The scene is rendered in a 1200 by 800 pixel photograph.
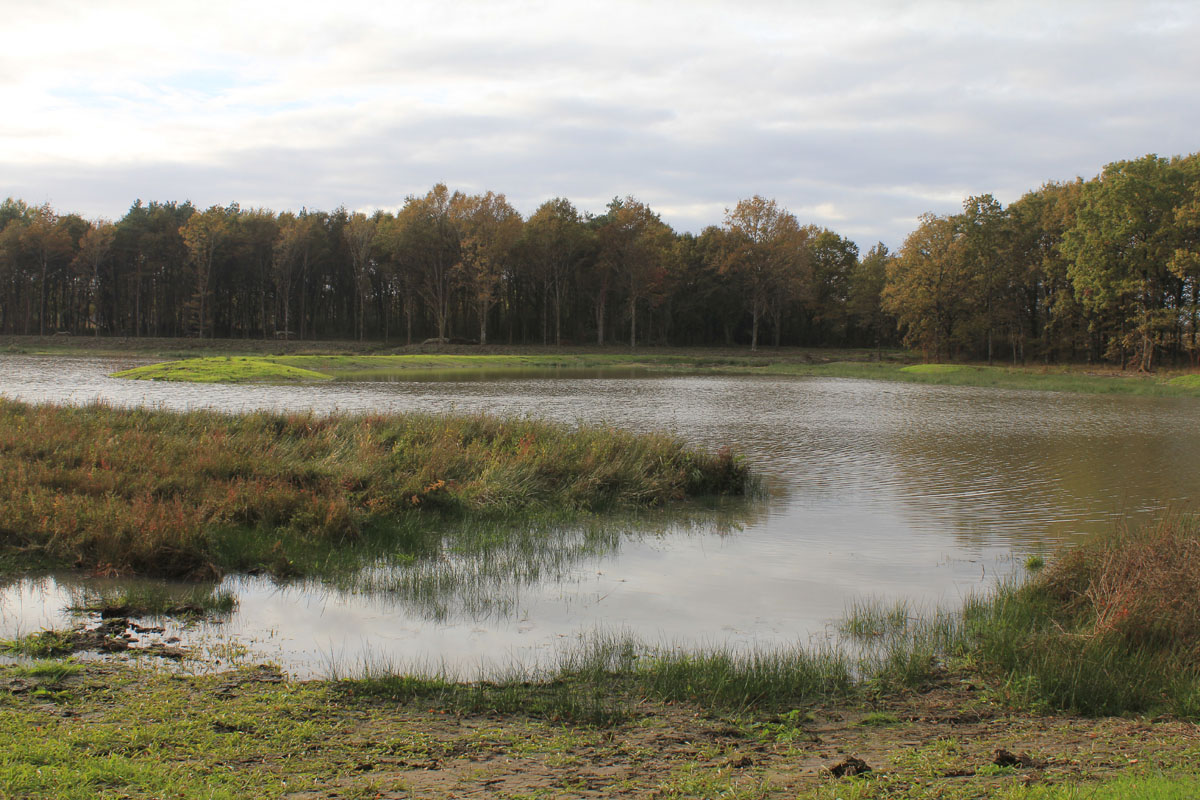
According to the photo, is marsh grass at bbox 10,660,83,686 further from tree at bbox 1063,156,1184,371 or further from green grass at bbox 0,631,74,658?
tree at bbox 1063,156,1184,371

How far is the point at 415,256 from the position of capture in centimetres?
7844

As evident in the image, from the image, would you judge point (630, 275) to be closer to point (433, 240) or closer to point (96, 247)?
point (433, 240)

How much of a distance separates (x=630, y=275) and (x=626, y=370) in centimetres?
2118

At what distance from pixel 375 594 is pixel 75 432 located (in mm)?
8726

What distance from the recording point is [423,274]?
8250 centimetres

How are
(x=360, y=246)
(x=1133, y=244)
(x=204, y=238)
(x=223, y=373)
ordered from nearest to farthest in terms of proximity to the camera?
(x=223, y=373) < (x=1133, y=244) < (x=204, y=238) < (x=360, y=246)

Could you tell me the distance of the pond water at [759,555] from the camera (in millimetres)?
8125

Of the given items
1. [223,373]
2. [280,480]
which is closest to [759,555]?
[280,480]

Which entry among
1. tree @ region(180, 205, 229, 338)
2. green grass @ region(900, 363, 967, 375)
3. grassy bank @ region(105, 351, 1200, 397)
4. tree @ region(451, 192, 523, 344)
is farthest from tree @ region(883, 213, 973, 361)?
tree @ region(180, 205, 229, 338)

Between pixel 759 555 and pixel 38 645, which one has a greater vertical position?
pixel 38 645

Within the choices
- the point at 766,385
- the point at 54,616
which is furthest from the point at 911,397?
the point at 54,616

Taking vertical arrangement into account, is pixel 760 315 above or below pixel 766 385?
above

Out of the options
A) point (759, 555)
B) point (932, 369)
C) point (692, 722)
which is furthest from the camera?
point (932, 369)

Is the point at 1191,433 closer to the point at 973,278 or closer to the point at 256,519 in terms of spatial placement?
the point at 256,519
